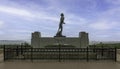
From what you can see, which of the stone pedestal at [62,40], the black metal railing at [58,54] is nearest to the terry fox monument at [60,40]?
the stone pedestal at [62,40]

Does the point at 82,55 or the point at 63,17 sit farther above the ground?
the point at 63,17

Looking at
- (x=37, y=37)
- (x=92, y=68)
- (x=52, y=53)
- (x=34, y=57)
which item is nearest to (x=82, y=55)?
(x=52, y=53)

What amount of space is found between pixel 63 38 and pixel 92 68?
16690 millimetres

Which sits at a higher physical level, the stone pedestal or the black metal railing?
the stone pedestal

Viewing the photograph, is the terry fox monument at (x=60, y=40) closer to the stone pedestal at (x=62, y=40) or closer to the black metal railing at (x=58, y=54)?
the stone pedestal at (x=62, y=40)

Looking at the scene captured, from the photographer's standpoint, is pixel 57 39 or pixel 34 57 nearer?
pixel 34 57

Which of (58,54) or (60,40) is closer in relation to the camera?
(58,54)

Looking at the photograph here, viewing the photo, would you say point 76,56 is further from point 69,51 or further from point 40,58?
point 40,58

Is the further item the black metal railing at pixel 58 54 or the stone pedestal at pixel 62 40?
the stone pedestal at pixel 62 40

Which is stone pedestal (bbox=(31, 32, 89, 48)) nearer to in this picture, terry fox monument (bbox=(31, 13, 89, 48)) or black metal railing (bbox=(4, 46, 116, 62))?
terry fox monument (bbox=(31, 13, 89, 48))

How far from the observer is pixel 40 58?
20.7 meters

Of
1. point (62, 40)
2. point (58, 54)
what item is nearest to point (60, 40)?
point (62, 40)

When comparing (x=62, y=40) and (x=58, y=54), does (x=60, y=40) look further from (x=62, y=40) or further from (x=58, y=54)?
(x=58, y=54)

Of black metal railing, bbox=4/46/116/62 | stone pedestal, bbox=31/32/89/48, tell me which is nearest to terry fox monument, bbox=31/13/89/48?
stone pedestal, bbox=31/32/89/48
